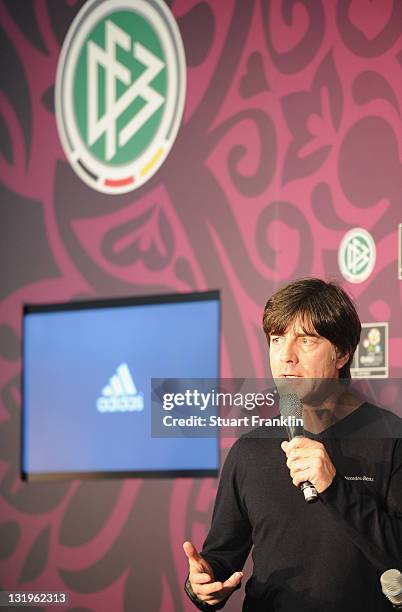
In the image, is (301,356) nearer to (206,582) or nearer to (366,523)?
(366,523)

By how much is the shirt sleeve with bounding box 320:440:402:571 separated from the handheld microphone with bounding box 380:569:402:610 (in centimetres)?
2

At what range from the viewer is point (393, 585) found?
2.24 meters

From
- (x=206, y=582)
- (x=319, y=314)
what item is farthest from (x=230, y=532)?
(x=319, y=314)

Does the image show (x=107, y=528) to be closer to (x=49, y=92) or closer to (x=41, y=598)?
(x=41, y=598)

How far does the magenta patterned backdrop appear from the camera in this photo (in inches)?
163

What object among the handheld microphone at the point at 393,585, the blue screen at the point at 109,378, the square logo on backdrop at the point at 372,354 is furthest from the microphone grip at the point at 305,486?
the blue screen at the point at 109,378

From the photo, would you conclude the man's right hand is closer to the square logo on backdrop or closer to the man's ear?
the man's ear

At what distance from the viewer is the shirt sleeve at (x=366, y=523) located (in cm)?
225

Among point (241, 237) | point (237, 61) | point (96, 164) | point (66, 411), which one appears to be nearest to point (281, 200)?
point (241, 237)

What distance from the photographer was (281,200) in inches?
173

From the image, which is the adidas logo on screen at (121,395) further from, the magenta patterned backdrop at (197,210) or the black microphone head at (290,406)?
the black microphone head at (290,406)

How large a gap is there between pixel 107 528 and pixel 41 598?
0.53 metres

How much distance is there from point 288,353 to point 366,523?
424 mm

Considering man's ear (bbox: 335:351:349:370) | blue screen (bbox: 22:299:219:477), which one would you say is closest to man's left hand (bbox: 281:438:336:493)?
man's ear (bbox: 335:351:349:370)
